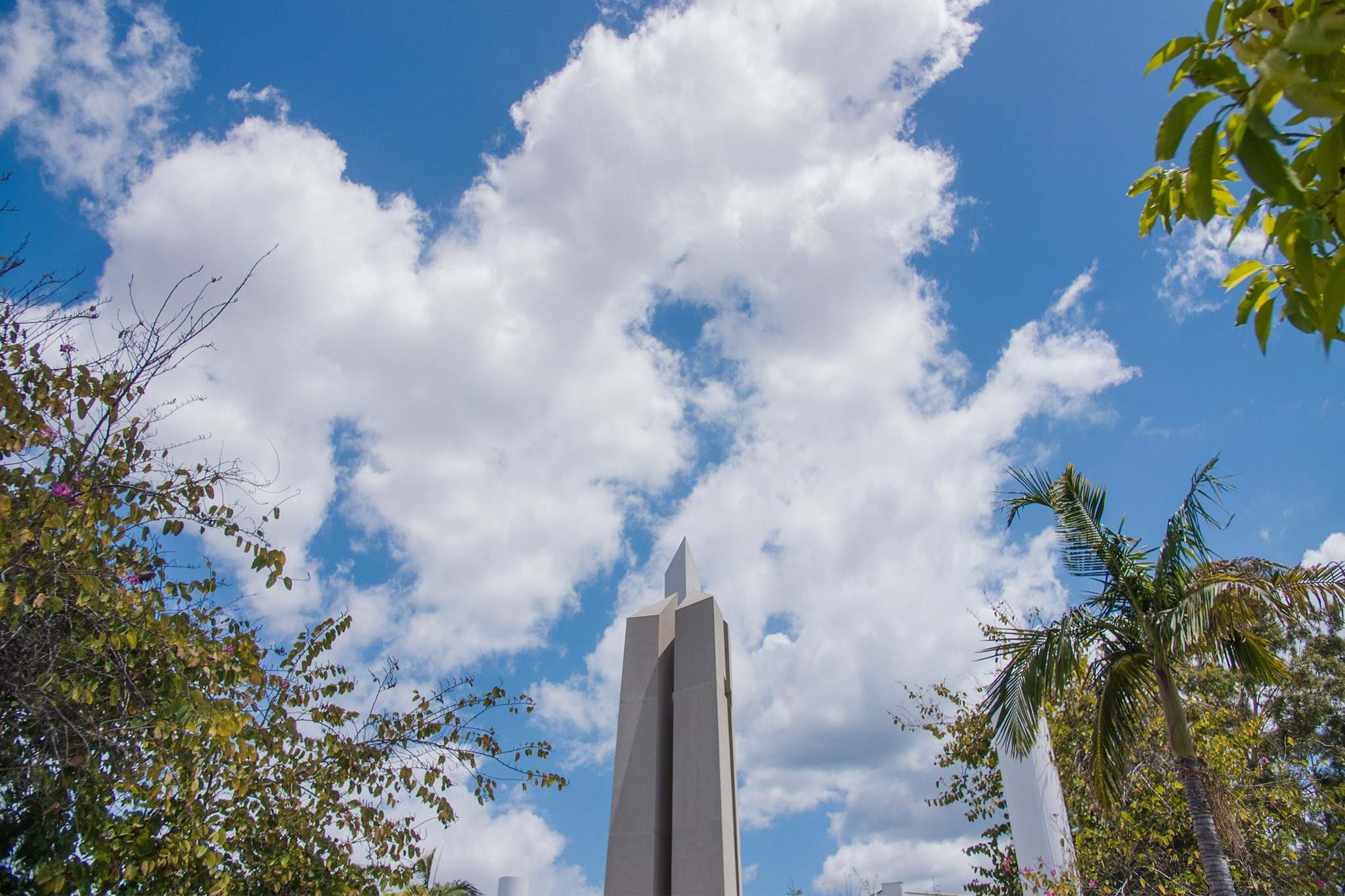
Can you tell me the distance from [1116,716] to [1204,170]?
8193 millimetres

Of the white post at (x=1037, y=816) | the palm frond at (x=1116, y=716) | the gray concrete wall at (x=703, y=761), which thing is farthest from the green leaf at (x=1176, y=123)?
the white post at (x=1037, y=816)

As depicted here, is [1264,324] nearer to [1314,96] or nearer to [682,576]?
[1314,96]

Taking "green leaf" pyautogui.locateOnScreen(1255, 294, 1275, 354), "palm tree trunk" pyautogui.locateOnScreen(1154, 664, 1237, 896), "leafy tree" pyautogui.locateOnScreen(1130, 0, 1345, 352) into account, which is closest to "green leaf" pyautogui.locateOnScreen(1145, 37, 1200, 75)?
"leafy tree" pyautogui.locateOnScreen(1130, 0, 1345, 352)

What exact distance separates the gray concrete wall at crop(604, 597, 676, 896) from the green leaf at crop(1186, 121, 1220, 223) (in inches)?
271

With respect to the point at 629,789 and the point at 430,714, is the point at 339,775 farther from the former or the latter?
the point at 629,789

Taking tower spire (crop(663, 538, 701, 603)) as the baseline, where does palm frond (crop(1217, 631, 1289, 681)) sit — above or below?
below

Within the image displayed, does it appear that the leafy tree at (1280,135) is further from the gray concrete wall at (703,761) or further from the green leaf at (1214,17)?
the gray concrete wall at (703,761)

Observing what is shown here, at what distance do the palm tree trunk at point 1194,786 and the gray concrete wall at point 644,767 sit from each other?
179 inches

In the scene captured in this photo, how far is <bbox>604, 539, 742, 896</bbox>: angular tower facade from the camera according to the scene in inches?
272

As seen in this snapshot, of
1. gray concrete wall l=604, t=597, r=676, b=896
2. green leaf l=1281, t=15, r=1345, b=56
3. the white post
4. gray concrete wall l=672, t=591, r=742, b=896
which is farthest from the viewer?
the white post

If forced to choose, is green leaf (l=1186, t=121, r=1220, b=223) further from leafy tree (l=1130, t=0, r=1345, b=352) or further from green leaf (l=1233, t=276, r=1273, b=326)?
green leaf (l=1233, t=276, r=1273, b=326)

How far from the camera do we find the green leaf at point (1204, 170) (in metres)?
1.38

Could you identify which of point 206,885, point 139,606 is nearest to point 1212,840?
point 206,885

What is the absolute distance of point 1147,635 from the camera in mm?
7773
